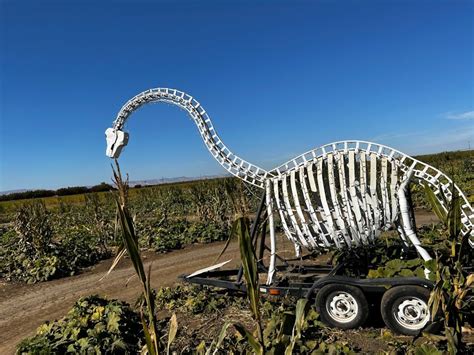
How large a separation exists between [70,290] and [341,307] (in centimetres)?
626

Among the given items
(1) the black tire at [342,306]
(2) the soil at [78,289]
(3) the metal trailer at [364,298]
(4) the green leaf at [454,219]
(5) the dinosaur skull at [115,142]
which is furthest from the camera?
(2) the soil at [78,289]

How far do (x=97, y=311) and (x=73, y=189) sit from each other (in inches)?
2882

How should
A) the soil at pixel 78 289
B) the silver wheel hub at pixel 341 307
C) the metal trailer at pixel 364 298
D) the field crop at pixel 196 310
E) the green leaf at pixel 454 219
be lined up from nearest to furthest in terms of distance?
the green leaf at pixel 454 219, the field crop at pixel 196 310, the metal trailer at pixel 364 298, the silver wheel hub at pixel 341 307, the soil at pixel 78 289

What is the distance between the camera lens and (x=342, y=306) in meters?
5.20

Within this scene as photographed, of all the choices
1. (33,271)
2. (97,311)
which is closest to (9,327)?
(97,311)

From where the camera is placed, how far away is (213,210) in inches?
637

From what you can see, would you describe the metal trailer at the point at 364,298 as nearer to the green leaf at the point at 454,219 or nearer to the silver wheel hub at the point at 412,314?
the silver wheel hub at the point at 412,314

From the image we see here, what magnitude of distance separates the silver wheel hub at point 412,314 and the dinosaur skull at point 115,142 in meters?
4.23

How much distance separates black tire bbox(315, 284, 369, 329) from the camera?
5027 millimetres

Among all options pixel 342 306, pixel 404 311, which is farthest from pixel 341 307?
pixel 404 311

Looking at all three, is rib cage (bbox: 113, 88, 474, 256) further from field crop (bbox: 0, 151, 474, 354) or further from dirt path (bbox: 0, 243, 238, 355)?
dirt path (bbox: 0, 243, 238, 355)

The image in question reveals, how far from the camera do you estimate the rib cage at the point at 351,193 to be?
532 centimetres

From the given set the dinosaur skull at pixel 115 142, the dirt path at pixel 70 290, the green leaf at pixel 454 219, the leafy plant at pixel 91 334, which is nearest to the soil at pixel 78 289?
the dirt path at pixel 70 290

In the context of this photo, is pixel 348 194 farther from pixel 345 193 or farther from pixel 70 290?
pixel 70 290
